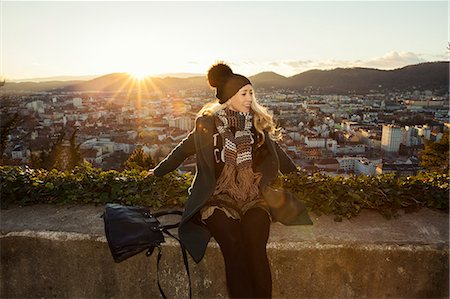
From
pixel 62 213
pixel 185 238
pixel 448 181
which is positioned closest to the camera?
→ pixel 185 238

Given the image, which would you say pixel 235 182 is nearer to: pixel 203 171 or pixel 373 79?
pixel 203 171

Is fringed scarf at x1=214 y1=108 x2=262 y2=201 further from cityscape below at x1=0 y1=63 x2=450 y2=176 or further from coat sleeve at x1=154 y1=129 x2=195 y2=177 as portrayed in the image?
cityscape below at x1=0 y1=63 x2=450 y2=176

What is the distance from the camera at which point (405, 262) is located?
8.39 feet

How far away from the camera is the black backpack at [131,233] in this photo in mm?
2441

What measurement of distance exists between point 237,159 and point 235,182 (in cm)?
18

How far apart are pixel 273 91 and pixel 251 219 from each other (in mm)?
118870

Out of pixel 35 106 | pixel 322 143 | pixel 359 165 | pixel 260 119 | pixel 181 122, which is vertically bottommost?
pixel 359 165

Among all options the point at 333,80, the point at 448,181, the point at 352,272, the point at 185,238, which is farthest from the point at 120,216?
the point at 333,80

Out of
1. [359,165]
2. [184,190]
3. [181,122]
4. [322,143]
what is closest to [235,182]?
[184,190]

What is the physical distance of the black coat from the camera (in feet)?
8.42

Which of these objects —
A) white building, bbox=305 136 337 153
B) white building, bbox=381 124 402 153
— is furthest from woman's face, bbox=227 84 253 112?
white building, bbox=381 124 402 153

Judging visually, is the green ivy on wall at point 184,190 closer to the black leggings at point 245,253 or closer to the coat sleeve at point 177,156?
the coat sleeve at point 177,156

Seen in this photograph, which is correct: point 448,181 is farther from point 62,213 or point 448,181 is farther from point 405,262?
point 62,213

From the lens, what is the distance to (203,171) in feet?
9.53
